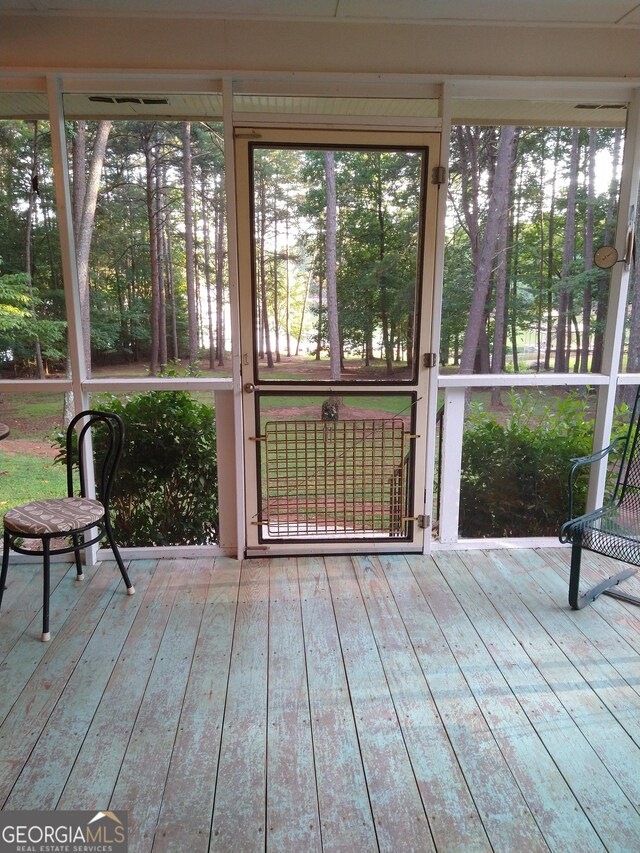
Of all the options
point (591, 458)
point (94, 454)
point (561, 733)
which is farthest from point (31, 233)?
point (561, 733)

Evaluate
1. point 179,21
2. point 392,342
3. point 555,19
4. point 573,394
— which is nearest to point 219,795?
point 392,342

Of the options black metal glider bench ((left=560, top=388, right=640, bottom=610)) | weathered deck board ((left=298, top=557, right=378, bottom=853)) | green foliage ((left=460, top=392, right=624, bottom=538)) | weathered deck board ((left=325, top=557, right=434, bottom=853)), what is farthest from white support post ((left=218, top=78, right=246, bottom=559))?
black metal glider bench ((left=560, top=388, right=640, bottom=610))

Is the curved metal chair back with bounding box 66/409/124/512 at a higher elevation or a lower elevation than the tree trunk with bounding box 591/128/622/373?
lower

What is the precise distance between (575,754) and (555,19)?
10.0 feet

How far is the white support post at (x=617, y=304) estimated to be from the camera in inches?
111

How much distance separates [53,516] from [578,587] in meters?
2.37

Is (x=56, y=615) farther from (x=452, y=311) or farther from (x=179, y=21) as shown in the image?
(x=179, y=21)

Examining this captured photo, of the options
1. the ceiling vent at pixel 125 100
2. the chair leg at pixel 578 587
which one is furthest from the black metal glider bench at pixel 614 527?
the ceiling vent at pixel 125 100

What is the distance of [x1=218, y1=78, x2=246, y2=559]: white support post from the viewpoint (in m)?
2.63

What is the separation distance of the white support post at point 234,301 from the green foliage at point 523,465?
1.29m

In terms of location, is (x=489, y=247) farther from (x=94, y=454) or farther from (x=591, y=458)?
(x=94, y=454)

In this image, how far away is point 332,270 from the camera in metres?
2.83

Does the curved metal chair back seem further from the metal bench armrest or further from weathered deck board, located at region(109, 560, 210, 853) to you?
the metal bench armrest

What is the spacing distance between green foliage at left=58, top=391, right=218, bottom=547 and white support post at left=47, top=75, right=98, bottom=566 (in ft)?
0.62
